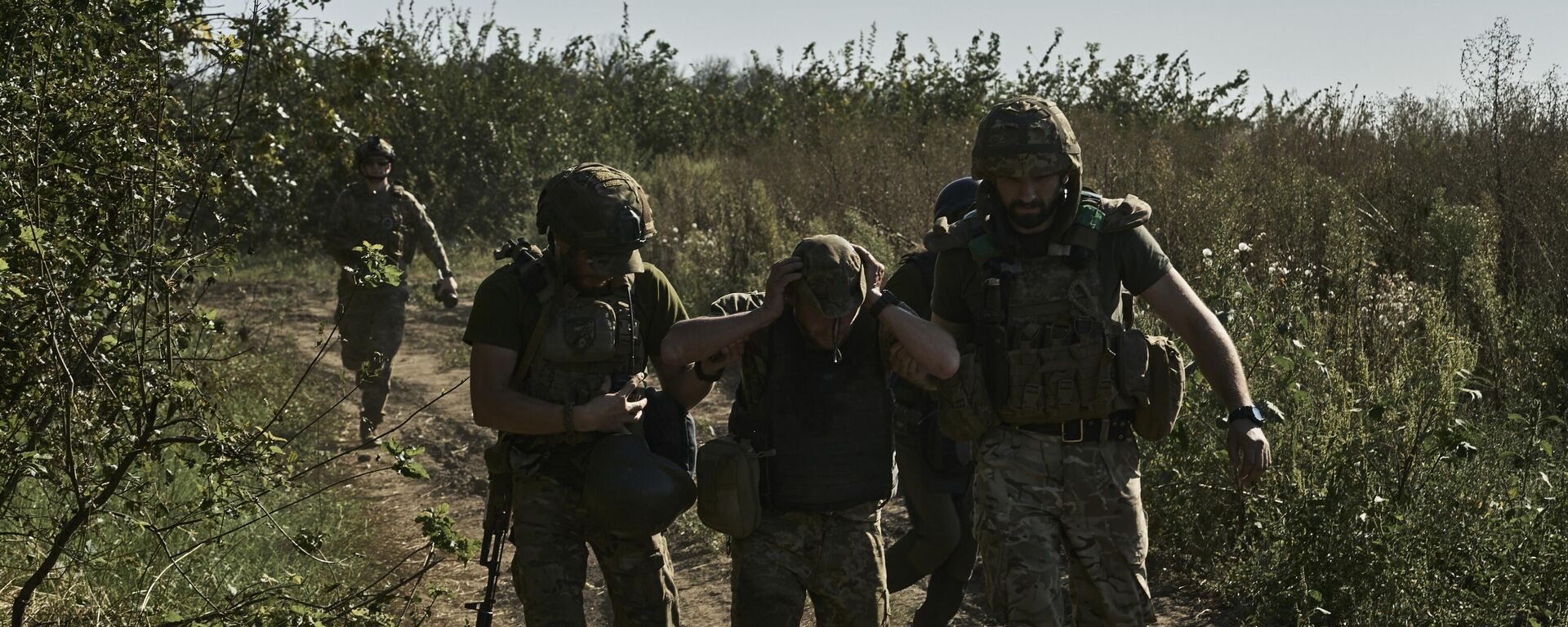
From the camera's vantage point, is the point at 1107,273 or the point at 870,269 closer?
the point at 870,269

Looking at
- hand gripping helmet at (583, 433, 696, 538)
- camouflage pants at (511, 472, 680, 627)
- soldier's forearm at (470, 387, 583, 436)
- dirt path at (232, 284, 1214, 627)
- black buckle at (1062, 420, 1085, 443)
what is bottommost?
dirt path at (232, 284, 1214, 627)

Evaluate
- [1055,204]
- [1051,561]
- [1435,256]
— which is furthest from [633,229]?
[1435,256]

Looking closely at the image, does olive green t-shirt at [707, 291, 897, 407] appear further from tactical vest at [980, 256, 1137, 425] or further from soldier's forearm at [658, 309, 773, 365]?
tactical vest at [980, 256, 1137, 425]

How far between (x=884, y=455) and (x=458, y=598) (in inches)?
119

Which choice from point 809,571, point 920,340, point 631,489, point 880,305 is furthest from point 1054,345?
point 631,489

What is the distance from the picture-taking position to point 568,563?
402 centimetres

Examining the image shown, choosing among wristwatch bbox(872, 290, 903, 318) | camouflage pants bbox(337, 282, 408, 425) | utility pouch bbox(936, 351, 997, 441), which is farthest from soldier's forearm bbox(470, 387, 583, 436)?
camouflage pants bbox(337, 282, 408, 425)

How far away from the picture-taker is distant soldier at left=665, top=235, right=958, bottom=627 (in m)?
3.75

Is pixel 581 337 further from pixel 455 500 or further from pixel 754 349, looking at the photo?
pixel 455 500

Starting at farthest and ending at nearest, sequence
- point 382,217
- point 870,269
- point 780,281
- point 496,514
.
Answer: point 382,217, point 496,514, point 870,269, point 780,281

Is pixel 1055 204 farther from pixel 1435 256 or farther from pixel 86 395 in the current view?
pixel 1435 256

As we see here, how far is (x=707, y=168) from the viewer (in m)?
18.1

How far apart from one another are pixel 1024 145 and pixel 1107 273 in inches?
17.6

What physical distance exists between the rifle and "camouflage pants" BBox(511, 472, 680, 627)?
8 centimetres
